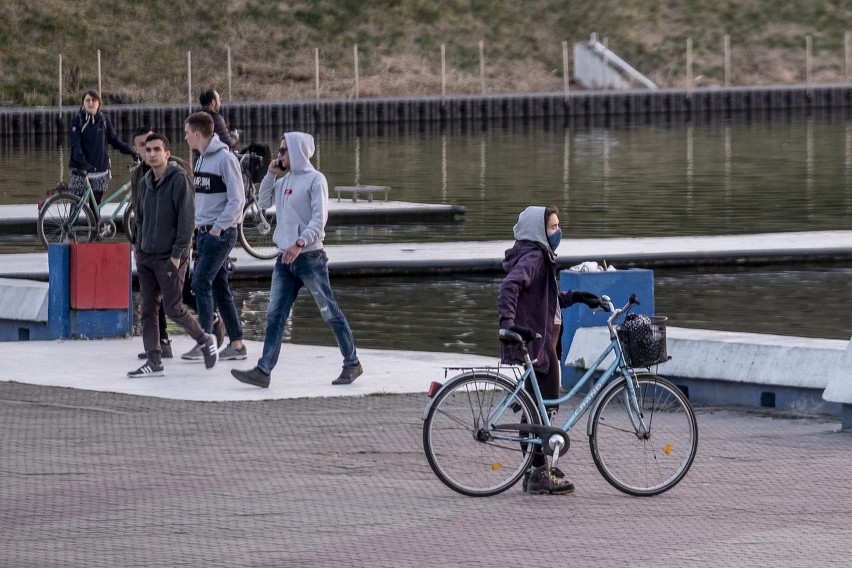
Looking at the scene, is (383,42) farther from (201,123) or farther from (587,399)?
(587,399)

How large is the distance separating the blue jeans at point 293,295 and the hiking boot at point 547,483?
3.20 meters

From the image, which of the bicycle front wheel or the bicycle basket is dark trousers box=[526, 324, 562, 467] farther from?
the bicycle front wheel

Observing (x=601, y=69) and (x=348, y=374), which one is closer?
(x=348, y=374)

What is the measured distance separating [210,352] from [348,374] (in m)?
1.18

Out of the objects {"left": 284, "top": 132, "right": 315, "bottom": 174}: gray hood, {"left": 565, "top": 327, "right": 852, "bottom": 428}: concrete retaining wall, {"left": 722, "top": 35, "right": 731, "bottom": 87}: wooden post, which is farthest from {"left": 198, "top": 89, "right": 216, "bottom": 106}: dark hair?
{"left": 722, "top": 35, "right": 731, "bottom": 87}: wooden post

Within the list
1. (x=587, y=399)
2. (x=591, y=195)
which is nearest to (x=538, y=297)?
(x=587, y=399)

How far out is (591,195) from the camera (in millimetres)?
32156

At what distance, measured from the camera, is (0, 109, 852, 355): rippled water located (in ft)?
56.4

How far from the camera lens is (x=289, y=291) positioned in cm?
1248

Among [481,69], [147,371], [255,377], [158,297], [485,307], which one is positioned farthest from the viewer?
[481,69]

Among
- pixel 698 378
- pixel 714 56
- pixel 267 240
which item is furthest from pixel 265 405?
pixel 714 56

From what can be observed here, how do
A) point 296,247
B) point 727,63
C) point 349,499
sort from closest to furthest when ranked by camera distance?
1. point 349,499
2. point 296,247
3. point 727,63

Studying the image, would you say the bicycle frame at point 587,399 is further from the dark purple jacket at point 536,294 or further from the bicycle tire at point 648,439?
the dark purple jacket at point 536,294

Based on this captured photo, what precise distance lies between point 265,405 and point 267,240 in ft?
28.7
